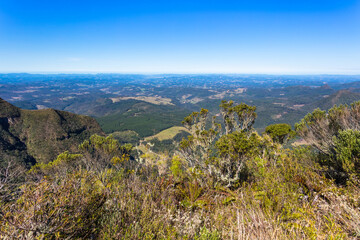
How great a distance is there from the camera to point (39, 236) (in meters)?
2.85

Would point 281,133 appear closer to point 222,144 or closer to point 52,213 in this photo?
point 222,144

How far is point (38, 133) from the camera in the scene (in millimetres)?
85375

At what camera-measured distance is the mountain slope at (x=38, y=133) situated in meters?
72.9

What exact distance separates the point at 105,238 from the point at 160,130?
18080 centimetres

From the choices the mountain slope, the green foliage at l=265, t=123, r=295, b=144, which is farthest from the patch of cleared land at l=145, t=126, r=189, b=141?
the green foliage at l=265, t=123, r=295, b=144

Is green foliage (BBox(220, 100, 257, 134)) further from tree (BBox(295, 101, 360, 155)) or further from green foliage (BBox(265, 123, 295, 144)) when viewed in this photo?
green foliage (BBox(265, 123, 295, 144))

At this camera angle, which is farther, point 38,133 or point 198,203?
point 38,133

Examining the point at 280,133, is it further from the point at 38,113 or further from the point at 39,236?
the point at 38,113

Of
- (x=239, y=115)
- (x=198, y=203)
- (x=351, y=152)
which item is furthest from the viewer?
(x=239, y=115)

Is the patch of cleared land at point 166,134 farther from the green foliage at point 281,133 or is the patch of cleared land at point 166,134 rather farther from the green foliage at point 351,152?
the green foliage at point 351,152

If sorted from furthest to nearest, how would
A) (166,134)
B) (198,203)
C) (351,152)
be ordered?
(166,134)
(351,152)
(198,203)

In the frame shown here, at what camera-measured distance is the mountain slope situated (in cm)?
7288


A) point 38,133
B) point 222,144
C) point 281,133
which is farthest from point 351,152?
point 38,133

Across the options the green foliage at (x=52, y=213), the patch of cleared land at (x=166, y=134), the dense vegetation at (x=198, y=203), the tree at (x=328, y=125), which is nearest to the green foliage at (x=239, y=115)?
the dense vegetation at (x=198, y=203)
